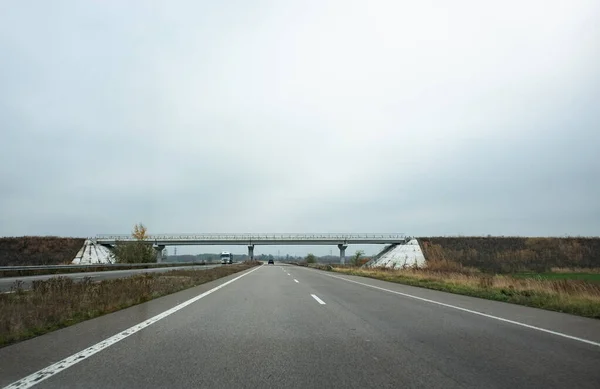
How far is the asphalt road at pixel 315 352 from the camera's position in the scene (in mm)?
4629

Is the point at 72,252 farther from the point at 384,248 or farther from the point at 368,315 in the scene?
the point at 368,315

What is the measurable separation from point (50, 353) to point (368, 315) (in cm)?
670

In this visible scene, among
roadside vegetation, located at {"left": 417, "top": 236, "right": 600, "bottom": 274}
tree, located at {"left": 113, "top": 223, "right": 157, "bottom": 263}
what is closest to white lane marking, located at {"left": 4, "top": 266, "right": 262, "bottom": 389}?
tree, located at {"left": 113, "top": 223, "right": 157, "bottom": 263}

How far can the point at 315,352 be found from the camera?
5969mm

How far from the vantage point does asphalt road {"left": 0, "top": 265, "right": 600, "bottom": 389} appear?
4.63 m

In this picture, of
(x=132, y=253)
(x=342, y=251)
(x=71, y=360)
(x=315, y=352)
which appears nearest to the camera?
(x=71, y=360)

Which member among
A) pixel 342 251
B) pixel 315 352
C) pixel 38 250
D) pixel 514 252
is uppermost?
pixel 38 250

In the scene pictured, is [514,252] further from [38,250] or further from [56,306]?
[38,250]

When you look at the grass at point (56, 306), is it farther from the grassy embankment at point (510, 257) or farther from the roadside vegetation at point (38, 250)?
the roadside vegetation at point (38, 250)

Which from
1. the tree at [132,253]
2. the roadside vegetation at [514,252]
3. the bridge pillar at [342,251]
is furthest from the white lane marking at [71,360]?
the bridge pillar at [342,251]

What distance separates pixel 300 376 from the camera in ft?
15.6

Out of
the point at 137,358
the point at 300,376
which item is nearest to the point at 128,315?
the point at 137,358

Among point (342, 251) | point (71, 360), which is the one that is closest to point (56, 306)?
point (71, 360)

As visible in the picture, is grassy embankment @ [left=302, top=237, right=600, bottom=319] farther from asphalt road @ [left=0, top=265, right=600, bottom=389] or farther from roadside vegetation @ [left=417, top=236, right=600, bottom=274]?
asphalt road @ [left=0, top=265, right=600, bottom=389]
